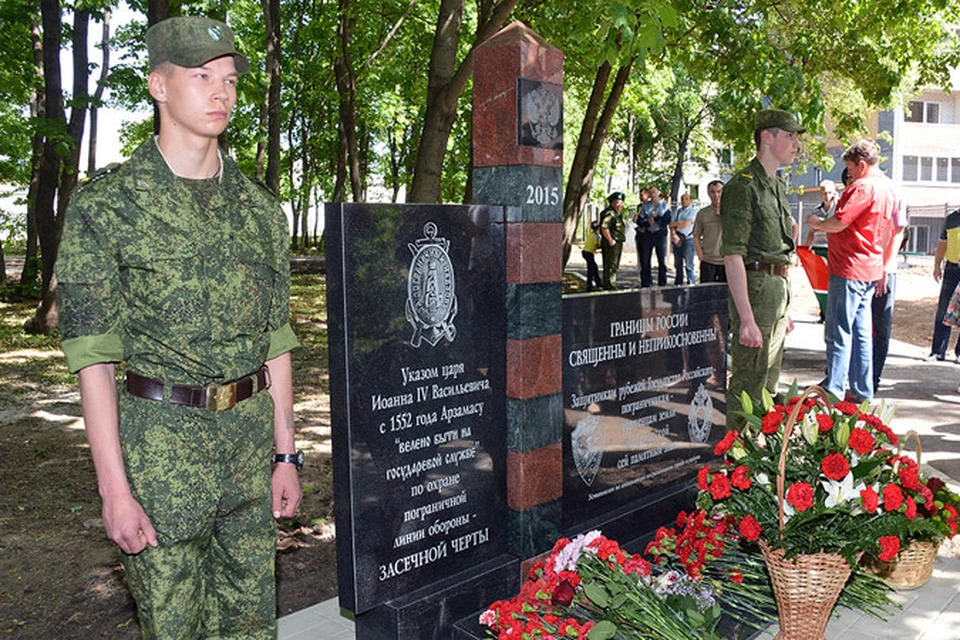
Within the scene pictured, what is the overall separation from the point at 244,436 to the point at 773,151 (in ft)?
13.7

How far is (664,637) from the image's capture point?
3.41 m

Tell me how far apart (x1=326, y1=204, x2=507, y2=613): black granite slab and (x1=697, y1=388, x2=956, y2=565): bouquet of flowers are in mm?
1058

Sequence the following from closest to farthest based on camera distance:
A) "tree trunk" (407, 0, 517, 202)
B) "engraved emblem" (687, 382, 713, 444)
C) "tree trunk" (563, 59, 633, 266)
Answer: "engraved emblem" (687, 382, 713, 444)
"tree trunk" (407, 0, 517, 202)
"tree trunk" (563, 59, 633, 266)

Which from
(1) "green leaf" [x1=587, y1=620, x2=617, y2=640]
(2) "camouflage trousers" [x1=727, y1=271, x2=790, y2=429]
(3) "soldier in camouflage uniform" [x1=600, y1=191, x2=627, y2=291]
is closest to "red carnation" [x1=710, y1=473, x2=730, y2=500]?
(1) "green leaf" [x1=587, y1=620, x2=617, y2=640]

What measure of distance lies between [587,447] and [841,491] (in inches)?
57.4

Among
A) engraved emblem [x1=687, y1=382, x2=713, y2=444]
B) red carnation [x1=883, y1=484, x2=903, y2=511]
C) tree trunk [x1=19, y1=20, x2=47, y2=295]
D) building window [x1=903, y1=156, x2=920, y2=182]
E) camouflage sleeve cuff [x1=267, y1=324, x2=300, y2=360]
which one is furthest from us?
building window [x1=903, y1=156, x2=920, y2=182]

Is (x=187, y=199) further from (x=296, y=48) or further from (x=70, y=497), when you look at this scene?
(x=296, y=48)

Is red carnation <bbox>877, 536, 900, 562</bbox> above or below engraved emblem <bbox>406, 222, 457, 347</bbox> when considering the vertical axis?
below

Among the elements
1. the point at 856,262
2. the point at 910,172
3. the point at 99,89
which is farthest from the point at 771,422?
the point at 910,172

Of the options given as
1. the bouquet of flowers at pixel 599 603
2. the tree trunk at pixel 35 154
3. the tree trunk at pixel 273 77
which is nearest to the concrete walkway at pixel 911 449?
the bouquet of flowers at pixel 599 603

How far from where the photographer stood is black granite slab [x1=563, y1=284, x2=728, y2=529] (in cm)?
471

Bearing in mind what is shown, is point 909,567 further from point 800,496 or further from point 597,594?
point 597,594

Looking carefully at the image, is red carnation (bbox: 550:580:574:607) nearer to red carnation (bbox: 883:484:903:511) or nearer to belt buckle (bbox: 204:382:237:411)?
red carnation (bbox: 883:484:903:511)

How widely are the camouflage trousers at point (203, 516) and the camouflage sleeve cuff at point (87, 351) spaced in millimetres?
219
